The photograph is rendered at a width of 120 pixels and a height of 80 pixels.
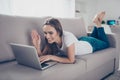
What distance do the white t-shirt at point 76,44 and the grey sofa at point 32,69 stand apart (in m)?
0.09

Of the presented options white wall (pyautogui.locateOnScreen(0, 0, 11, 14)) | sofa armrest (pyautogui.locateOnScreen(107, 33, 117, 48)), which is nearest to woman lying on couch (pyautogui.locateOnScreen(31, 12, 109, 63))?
→ sofa armrest (pyautogui.locateOnScreen(107, 33, 117, 48))

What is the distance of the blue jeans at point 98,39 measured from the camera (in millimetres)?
2007

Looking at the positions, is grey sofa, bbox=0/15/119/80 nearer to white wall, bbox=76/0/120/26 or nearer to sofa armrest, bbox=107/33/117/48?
sofa armrest, bbox=107/33/117/48

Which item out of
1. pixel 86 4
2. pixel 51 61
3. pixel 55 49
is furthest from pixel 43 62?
pixel 86 4

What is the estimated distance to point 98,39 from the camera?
87.3 inches

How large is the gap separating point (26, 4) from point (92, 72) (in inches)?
63.4

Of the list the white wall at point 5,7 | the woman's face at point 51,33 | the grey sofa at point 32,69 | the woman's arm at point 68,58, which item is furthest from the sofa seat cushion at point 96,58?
the white wall at point 5,7

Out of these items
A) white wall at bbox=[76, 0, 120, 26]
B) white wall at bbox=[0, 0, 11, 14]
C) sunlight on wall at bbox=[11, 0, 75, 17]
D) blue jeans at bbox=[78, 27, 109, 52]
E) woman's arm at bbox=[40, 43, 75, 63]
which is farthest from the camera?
white wall at bbox=[76, 0, 120, 26]

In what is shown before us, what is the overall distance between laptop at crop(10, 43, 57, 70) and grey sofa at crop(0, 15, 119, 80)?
4cm

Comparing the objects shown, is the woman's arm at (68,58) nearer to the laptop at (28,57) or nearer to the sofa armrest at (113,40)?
the laptop at (28,57)

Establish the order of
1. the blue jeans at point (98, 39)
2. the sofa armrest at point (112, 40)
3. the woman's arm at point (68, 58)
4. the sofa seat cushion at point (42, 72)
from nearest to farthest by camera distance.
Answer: the sofa seat cushion at point (42, 72) → the woman's arm at point (68, 58) → the blue jeans at point (98, 39) → the sofa armrest at point (112, 40)

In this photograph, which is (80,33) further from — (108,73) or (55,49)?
(55,49)

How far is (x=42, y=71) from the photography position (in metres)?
1.22

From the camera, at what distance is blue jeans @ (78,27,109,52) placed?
201cm
